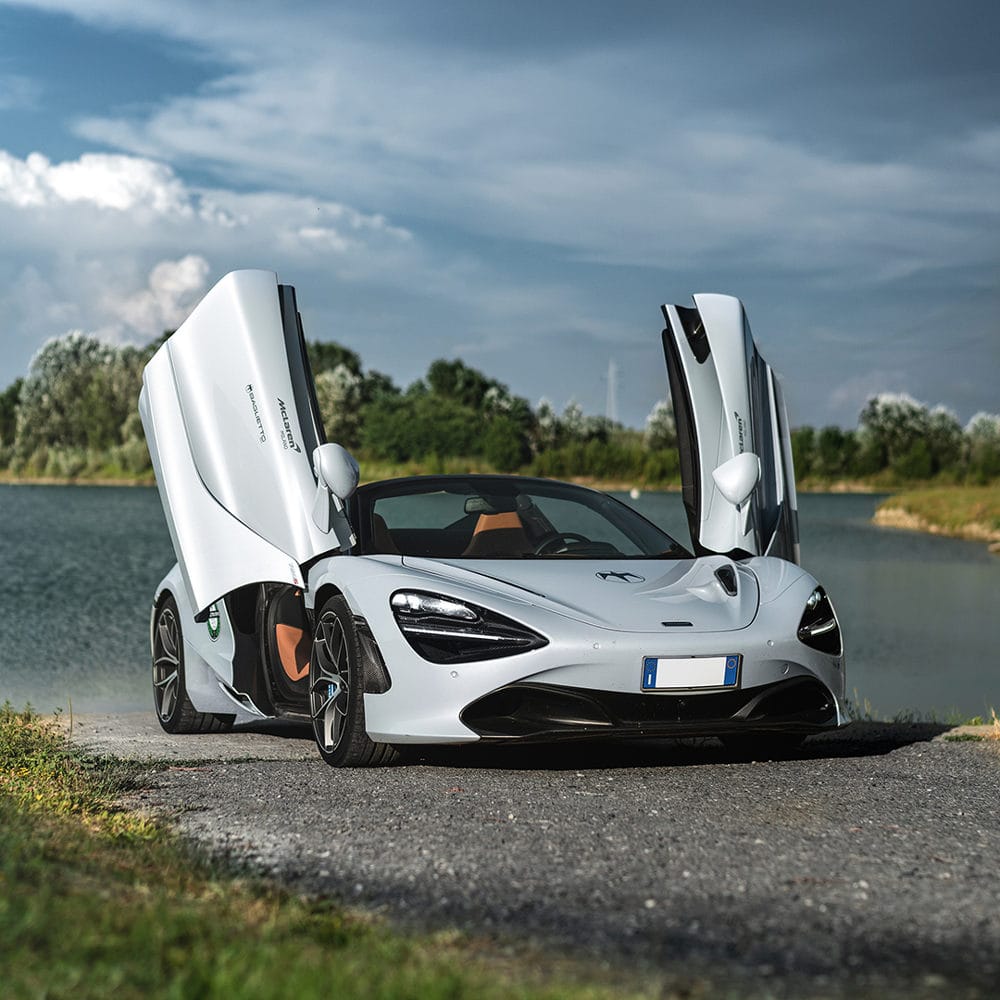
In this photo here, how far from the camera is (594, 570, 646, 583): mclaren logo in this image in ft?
20.3

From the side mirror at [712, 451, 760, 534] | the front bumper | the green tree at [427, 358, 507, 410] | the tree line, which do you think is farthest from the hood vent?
the green tree at [427, 358, 507, 410]

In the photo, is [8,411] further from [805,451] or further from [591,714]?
[591,714]

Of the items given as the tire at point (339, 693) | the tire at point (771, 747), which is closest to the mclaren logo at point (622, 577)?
the tire at point (771, 747)

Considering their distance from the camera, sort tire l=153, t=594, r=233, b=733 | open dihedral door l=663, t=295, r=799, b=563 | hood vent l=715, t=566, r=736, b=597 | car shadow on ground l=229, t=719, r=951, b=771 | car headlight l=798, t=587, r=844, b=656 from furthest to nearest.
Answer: tire l=153, t=594, r=233, b=733 → open dihedral door l=663, t=295, r=799, b=563 → car shadow on ground l=229, t=719, r=951, b=771 → hood vent l=715, t=566, r=736, b=597 → car headlight l=798, t=587, r=844, b=656

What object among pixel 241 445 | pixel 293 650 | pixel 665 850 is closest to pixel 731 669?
pixel 665 850

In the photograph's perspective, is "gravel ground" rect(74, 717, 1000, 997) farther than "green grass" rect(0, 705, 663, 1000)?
Yes

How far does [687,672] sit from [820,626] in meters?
0.83

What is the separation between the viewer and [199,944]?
121 inches

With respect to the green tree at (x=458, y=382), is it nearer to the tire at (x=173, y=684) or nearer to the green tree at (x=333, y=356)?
the green tree at (x=333, y=356)

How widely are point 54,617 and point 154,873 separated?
17.0 meters

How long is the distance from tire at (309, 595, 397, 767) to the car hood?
1.41 ft

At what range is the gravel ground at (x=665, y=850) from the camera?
3305 millimetres

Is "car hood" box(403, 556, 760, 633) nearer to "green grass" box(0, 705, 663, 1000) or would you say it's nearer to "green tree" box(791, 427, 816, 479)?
"green grass" box(0, 705, 663, 1000)

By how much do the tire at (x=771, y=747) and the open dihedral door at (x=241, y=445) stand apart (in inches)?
83.8
